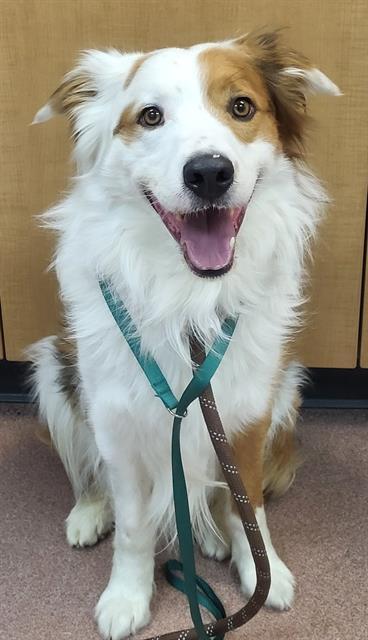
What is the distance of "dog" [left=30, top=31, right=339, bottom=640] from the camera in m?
1.21

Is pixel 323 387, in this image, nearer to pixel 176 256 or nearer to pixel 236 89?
pixel 176 256

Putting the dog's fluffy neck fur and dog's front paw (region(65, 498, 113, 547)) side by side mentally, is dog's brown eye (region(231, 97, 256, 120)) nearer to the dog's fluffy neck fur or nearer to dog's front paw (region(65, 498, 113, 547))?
the dog's fluffy neck fur

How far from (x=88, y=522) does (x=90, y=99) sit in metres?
0.89

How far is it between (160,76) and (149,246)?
0.27 meters

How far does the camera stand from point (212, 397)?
1.28 meters

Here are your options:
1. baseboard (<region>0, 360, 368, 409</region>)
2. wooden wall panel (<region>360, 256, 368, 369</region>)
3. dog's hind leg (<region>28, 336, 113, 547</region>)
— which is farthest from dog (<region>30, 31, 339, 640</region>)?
baseboard (<region>0, 360, 368, 409</region>)

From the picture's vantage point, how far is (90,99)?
138 centimetres

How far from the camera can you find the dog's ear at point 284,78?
1.34 meters

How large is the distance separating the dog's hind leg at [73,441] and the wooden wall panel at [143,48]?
0.27 metres

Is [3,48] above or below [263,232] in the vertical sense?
above

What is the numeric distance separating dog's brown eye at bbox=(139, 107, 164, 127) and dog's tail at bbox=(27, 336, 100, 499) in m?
0.57

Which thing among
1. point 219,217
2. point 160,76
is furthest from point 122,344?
point 160,76

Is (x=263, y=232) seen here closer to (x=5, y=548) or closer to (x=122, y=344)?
(x=122, y=344)

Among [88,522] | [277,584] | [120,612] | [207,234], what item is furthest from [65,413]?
[207,234]
